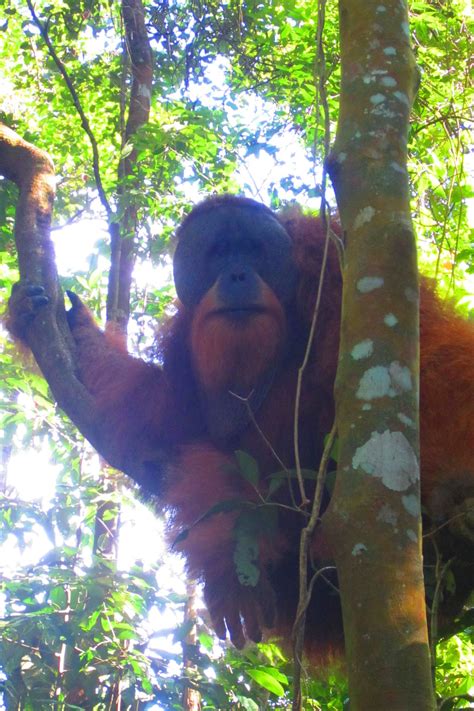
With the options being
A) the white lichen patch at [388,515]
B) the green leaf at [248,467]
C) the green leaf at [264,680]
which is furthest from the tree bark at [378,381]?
the green leaf at [264,680]

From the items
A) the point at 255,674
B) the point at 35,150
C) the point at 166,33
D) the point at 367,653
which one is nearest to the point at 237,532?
the point at 367,653

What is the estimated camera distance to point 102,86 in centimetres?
582

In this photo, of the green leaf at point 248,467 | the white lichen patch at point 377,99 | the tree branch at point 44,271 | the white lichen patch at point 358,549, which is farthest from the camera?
the tree branch at point 44,271

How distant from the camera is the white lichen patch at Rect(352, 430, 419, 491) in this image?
124 centimetres

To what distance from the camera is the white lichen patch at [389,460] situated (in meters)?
1.24

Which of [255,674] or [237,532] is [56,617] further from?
[237,532]

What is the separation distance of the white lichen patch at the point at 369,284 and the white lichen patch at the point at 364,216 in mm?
118

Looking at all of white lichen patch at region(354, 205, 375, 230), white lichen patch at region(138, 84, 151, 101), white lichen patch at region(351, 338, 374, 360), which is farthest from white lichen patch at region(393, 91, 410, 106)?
white lichen patch at region(138, 84, 151, 101)

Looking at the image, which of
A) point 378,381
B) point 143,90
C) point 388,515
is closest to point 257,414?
point 378,381

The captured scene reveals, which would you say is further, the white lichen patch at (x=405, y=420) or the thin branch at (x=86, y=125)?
the thin branch at (x=86, y=125)

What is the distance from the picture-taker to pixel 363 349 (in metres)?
1.35

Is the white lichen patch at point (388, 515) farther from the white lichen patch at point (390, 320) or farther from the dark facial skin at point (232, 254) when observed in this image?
the dark facial skin at point (232, 254)

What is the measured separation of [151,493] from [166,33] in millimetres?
3049

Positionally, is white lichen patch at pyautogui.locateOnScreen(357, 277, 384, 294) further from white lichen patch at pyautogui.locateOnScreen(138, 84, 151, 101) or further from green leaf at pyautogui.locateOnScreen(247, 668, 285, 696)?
white lichen patch at pyautogui.locateOnScreen(138, 84, 151, 101)
